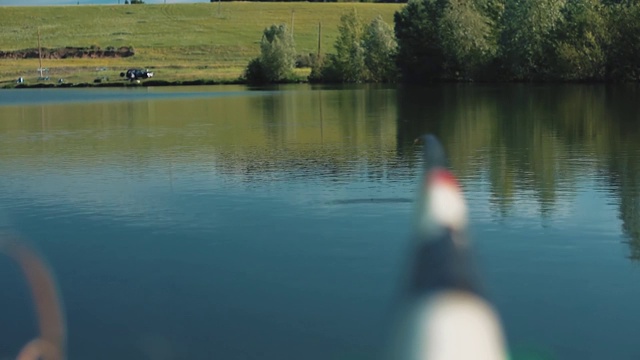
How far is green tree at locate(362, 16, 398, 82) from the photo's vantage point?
68812 mm

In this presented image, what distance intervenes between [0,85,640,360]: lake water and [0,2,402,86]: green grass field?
6426cm

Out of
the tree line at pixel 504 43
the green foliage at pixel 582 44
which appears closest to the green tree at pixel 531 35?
the tree line at pixel 504 43

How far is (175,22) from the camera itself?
368 ft

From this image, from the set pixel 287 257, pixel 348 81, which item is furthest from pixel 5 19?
pixel 287 257

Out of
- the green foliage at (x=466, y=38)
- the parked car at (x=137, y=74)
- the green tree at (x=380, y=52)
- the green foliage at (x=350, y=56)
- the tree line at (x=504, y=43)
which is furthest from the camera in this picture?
the parked car at (x=137, y=74)

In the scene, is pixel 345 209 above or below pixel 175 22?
below

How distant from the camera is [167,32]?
107125 millimetres

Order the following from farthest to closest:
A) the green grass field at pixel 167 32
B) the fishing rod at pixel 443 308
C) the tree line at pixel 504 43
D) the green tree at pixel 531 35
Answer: the green grass field at pixel 167 32 < the green tree at pixel 531 35 < the tree line at pixel 504 43 < the fishing rod at pixel 443 308

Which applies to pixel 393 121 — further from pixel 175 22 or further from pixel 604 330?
pixel 175 22

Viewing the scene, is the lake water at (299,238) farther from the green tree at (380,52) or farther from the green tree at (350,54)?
the green tree at (350,54)

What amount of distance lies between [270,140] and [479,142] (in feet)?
16.7

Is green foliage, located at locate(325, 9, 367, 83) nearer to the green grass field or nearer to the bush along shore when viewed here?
the bush along shore

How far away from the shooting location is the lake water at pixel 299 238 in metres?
6.25

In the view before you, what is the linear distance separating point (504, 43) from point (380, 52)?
1465 centimetres
